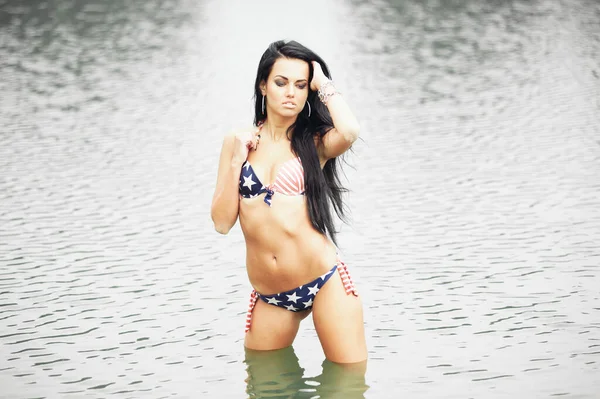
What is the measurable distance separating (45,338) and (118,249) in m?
2.53

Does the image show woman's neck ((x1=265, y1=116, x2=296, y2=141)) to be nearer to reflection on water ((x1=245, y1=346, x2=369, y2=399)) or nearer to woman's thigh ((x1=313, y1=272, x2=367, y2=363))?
woman's thigh ((x1=313, y1=272, x2=367, y2=363))

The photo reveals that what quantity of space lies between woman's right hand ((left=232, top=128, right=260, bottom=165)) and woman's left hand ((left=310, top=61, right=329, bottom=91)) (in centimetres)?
47

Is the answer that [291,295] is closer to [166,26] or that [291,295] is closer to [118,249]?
[118,249]

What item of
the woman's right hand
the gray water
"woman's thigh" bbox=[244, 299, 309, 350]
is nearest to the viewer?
the woman's right hand

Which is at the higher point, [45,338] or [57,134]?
[57,134]

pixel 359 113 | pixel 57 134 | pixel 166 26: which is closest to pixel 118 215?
pixel 57 134

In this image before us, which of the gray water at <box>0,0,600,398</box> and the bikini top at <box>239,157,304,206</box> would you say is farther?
the gray water at <box>0,0,600,398</box>

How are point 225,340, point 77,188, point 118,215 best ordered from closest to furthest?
point 225,340 < point 118,215 < point 77,188

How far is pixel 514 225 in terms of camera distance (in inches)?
416

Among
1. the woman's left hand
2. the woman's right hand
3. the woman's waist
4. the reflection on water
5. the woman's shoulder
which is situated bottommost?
the reflection on water

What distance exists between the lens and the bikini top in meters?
6.14

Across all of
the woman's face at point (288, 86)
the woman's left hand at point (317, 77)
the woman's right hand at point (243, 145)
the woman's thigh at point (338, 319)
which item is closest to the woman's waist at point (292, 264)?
the woman's thigh at point (338, 319)

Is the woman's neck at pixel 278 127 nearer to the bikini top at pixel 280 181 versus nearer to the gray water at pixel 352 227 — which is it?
the bikini top at pixel 280 181

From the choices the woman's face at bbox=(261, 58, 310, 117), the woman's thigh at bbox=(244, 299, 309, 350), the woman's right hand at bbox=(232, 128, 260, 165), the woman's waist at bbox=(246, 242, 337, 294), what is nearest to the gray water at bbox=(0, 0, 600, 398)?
the woman's thigh at bbox=(244, 299, 309, 350)
